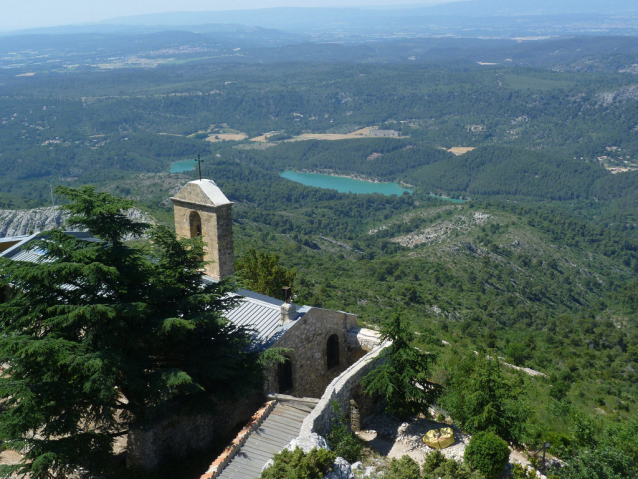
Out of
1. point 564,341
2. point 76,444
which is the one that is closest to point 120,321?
point 76,444

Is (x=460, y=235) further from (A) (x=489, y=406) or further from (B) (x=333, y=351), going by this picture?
(A) (x=489, y=406)

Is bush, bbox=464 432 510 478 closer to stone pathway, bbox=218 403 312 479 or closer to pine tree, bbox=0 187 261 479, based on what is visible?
Answer: stone pathway, bbox=218 403 312 479

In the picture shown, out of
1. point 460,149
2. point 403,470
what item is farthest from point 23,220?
point 460,149

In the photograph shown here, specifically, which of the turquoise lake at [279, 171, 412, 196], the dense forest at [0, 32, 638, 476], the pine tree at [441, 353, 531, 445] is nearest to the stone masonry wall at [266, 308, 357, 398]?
the dense forest at [0, 32, 638, 476]

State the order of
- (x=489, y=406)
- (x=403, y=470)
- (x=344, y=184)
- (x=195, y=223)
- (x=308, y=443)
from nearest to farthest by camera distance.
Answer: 1. (x=308, y=443)
2. (x=403, y=470)
3. (x=489, y=406)
4. (x=195, y=223)
5. (x=344, y=184)

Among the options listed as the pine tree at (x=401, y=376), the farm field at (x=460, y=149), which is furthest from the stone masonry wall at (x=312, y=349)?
the farm field at (x=460, y=149)

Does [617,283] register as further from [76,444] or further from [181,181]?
[76,444]
